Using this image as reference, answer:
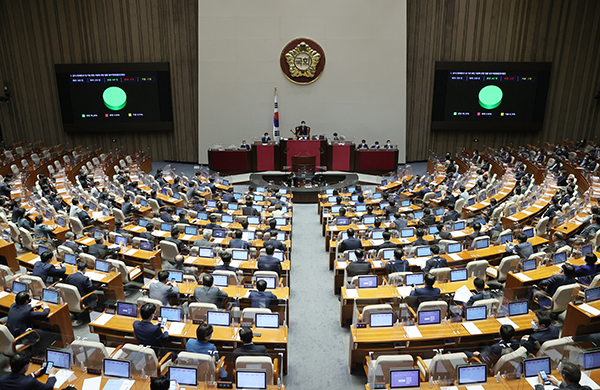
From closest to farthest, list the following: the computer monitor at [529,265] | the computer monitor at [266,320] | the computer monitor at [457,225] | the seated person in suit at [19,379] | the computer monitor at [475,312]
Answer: the seated person in suit at [19,379] → the computer monitor at [266,320] → the computer monitor at [475,312] → the computer monitor at [529,265] → the computer monitor at [457,225]

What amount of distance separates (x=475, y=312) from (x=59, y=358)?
545 centimetres

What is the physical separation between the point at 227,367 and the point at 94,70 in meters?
19.1

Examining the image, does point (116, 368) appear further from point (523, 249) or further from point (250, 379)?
point (523, 249)

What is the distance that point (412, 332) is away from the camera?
5.73 m

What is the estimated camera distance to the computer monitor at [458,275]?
23.6 ft

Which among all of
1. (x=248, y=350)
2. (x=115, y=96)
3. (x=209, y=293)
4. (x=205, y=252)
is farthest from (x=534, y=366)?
(x=115, y=96)

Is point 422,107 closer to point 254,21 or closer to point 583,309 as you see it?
point 254,21

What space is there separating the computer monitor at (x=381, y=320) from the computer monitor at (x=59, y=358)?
12.6 ft

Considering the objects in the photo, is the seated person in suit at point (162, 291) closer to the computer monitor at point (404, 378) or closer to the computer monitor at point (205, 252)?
the computer monitor at point (205, 252)

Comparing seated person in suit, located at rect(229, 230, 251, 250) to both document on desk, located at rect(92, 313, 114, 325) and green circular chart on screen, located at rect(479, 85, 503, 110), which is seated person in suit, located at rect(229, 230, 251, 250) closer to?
document on desk, located at rect(92, 313, 114, 325)

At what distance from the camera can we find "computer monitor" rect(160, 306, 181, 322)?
19.7 ft

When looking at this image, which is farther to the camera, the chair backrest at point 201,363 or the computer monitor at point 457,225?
the computer monitor at point 457,225

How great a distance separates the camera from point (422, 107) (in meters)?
20.9

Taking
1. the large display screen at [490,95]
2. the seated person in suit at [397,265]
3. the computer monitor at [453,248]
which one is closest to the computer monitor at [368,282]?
the seated person in suit at [397,265]
